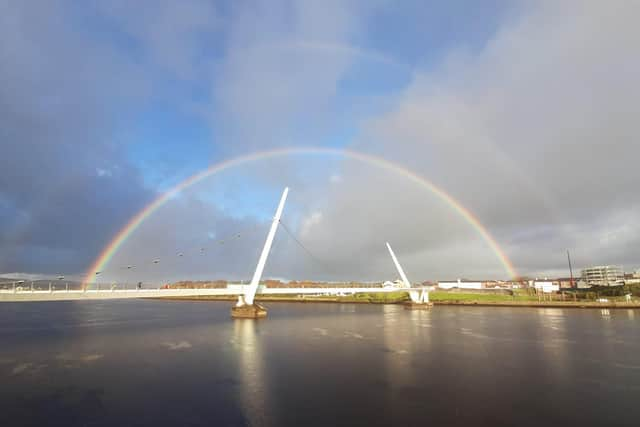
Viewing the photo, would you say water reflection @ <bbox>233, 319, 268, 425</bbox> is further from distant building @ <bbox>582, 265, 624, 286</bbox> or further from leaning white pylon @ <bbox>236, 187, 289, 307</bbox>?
distant building @ <bbox>582, 265, 624, 286</bbox>

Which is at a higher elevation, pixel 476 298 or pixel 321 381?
pixel 476 298

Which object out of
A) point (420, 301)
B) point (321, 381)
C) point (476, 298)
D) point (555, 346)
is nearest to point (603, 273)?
point (476, 298)

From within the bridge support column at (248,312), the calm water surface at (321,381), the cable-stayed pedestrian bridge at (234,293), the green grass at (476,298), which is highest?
the cable-stayed pedestrian bridge at (234,293)

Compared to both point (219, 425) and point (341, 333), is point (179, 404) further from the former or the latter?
point (341, 333)

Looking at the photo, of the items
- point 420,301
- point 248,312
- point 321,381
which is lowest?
point 321,381

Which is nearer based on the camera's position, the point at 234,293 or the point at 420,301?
the point at 234,293

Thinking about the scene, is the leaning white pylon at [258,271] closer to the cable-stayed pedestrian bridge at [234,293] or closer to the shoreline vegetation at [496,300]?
the cable-stayed pedestrian bridge at [234,293]

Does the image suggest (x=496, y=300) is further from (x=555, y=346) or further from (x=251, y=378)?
(x=251, y=378)

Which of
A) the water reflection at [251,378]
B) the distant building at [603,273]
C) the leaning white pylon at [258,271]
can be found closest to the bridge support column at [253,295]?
the leaning white pylon at [258,271]

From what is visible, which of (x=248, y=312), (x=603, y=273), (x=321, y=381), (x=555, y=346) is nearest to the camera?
(x=321, y=381)
